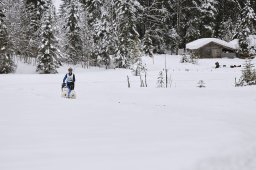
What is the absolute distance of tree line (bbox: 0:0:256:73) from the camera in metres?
39.0

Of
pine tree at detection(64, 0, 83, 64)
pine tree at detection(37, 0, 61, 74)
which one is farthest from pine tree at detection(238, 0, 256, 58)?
pine tree at detection(37, 0, 61, 74)

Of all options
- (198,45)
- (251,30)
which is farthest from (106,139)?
Answer: (251,30)

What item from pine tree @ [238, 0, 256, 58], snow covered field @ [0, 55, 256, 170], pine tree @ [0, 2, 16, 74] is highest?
pine tree @ [238, 0, 256, 58]

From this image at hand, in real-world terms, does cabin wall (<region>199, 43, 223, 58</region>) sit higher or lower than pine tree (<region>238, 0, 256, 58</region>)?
lower

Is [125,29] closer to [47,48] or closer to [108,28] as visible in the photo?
[108,28]

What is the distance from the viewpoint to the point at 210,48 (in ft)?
161

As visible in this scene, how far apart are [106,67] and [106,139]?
3844 cm

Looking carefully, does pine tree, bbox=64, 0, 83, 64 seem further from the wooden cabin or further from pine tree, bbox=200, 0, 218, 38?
pine tree, bbox=200, 0, 218, 38

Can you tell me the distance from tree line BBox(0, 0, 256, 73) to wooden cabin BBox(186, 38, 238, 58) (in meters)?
2.16

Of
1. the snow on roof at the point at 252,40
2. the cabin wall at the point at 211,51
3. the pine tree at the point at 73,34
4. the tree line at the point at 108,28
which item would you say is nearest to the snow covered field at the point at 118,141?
the tree line at the point at 108,28

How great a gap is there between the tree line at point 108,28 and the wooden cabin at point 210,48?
7.08 ft

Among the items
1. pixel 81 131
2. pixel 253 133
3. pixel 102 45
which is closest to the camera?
pixel 81 131

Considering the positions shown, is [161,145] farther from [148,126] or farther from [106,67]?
[106,67]

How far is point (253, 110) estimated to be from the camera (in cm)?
1222
